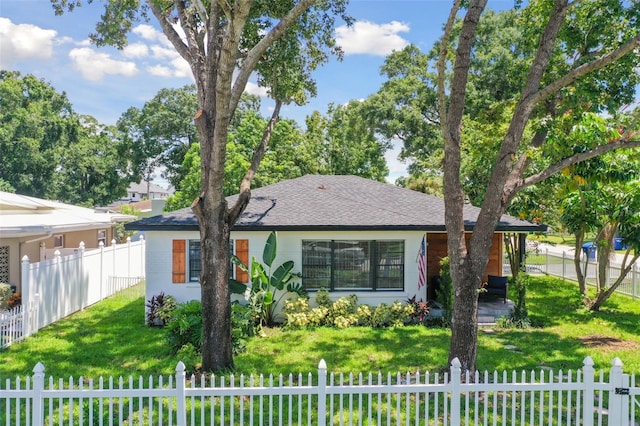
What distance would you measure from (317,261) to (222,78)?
6818 mm

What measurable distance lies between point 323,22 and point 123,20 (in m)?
5.44

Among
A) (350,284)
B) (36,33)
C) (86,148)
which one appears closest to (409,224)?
(350,284)

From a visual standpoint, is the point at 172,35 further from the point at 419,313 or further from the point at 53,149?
the point at 53,149

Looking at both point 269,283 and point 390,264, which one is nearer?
point 269,283

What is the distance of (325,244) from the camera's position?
12523mm

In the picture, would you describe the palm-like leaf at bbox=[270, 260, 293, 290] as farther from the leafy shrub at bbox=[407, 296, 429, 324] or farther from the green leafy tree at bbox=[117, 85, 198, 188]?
the green leafy tree at bbox=[117, 85, 198, 188]

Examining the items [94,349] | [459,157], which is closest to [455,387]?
[459,157]

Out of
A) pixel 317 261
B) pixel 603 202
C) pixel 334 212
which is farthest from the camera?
pixel 334 212

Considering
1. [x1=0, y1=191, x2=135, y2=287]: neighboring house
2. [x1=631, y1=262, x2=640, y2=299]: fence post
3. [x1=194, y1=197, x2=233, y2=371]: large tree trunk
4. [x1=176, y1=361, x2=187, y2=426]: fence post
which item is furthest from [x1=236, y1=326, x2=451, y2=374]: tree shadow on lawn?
[x1=631, y1=262, x2=640, y2=299]: fence post

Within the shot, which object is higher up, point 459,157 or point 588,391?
point 459,157

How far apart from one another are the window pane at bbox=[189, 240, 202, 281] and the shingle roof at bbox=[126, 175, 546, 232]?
29.1 inches

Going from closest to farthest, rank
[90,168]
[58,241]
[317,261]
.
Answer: [317,261]
[58,241]
[90,168]

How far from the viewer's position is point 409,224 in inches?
474

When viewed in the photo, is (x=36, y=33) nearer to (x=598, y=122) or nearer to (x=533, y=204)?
(x=598, y=122)
